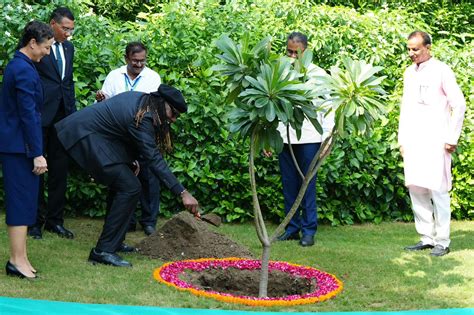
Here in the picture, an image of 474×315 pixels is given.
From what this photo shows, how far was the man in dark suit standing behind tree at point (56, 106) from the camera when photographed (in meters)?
7.85

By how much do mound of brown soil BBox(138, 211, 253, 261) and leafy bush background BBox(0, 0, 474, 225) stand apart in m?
1.24

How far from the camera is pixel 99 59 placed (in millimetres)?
9125

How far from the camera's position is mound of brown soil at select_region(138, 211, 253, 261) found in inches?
293

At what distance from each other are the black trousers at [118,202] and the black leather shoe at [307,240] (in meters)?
1.90

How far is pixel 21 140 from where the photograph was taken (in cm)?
626

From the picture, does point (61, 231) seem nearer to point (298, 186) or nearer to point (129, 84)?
point (129, 84)

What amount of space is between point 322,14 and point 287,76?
A: 16.7 ft

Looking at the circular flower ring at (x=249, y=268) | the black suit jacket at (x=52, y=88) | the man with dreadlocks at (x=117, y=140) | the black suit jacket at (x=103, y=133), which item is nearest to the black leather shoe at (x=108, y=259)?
the man with dreadlocks at (x=117, y=140)

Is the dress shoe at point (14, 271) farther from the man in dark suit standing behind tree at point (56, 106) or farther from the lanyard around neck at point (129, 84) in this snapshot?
the lanyard around neck at point (129, 84)

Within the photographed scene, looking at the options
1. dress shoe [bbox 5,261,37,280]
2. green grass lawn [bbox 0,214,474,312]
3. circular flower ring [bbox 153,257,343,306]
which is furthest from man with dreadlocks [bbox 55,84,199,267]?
dress shoe [bbox 5,261,37,280]

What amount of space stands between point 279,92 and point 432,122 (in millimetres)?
Result: 2433

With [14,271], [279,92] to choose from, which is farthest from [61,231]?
[279,92]

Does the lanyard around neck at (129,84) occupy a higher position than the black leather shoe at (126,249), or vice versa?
the lanyard around neck at (129,84)

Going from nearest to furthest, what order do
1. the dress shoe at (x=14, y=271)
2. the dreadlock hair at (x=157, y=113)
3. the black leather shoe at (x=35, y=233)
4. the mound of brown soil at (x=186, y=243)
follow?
1. the dress shoe at (x=14, y=271)
2. the dreadlock hair at (x=157, y=113)
3. the mound of brown soil at (x=186, y=243)
4. the black leather shoe at (x=35, y=233)
